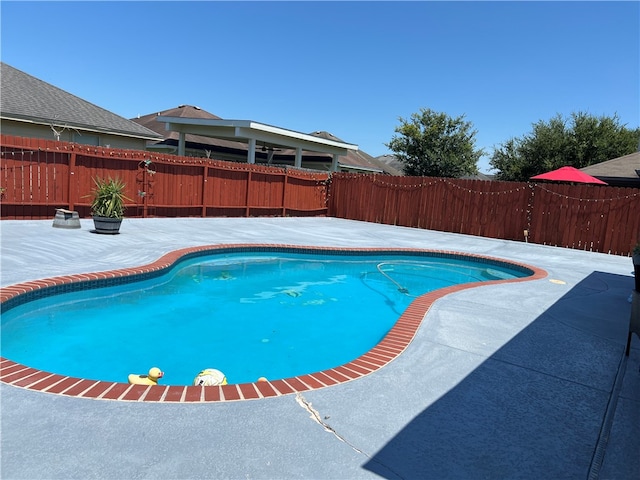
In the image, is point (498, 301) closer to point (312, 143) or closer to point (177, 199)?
point (177, 199)

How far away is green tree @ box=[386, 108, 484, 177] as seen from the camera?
30.8 metres

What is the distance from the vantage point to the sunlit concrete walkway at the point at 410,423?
7.04 feet

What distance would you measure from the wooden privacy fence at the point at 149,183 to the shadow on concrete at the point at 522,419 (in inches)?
425

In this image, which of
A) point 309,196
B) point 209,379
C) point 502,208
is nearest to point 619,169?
point 502,208

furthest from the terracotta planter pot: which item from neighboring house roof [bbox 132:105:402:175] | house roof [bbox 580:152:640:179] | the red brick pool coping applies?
house roof [bbox 580:152:640:179]

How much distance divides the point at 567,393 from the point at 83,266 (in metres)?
6.29

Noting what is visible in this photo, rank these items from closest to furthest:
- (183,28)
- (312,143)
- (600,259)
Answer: (600,259), (183,28), (312,143)

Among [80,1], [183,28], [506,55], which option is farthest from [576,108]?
[80,1]

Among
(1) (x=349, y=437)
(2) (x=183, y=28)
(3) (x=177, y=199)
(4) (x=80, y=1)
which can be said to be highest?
(2) (x=183, y=28)

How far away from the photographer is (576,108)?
2650 cm

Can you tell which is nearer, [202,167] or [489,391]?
[489,391]

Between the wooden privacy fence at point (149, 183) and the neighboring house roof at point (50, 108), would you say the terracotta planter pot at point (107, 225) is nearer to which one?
the wooden privacy fence at point (149, 183)

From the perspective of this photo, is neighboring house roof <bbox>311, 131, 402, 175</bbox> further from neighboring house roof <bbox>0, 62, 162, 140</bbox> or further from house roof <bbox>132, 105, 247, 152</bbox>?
neighboring house roof <bbox>0, 62, 162, 140</bbox>

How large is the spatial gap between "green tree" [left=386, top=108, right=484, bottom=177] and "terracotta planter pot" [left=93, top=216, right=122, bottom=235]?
25150 mm
